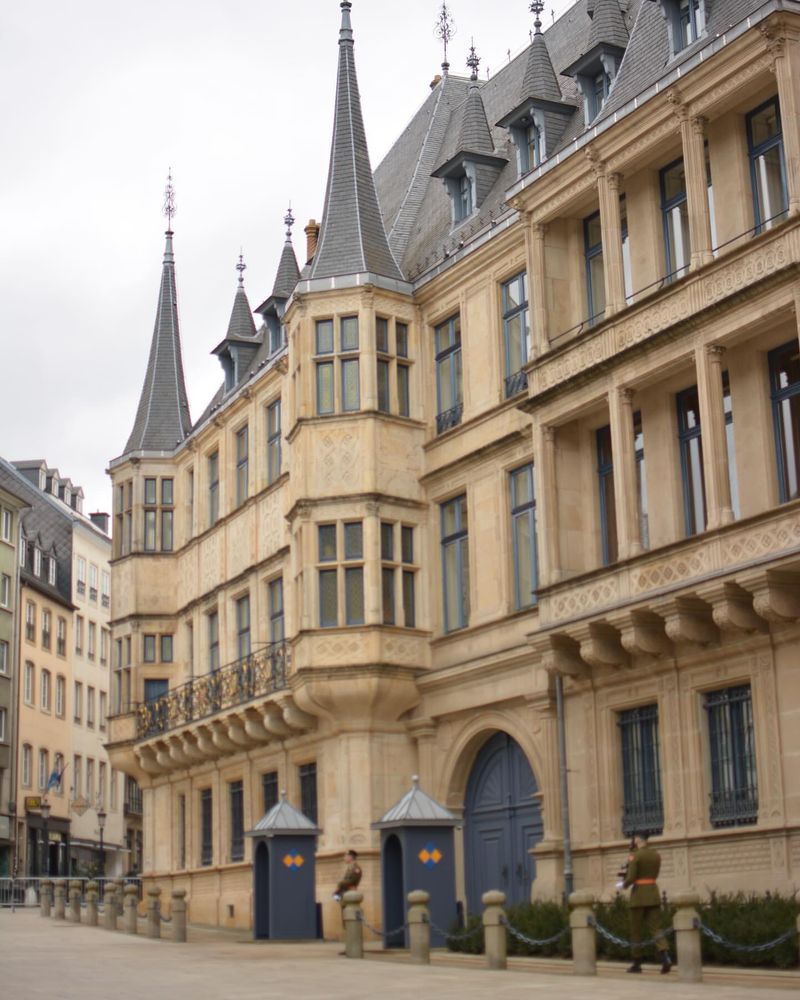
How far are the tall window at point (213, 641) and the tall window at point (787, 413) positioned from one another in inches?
788

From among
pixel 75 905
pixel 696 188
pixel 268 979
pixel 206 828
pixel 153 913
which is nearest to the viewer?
pixel 268 979

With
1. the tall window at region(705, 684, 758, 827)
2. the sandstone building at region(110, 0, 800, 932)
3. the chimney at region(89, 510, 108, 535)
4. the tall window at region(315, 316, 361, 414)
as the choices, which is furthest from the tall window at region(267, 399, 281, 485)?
the chimney at region(89, 510, 108, 535)

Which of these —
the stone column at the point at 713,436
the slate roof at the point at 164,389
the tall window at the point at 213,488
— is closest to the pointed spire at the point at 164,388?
the slate roof at the point at 164,389

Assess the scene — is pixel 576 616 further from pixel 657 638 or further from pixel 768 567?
pixel 768 567

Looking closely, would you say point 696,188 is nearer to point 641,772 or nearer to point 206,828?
point 641,772

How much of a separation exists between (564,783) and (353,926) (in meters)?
4.51

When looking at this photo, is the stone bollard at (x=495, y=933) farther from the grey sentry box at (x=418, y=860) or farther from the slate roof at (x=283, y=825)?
the slate roof at (x=283, y=825)

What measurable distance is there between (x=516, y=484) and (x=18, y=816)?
44.7m

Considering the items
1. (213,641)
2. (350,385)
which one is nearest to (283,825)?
(350,385)

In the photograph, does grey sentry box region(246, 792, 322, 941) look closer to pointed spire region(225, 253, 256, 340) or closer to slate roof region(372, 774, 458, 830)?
slate roof region(372, 774, 458, 830)

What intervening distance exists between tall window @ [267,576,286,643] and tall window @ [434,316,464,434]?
22.9 ft

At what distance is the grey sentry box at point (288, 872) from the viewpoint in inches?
1095

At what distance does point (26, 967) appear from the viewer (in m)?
21.7

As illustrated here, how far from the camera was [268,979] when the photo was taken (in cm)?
1927
